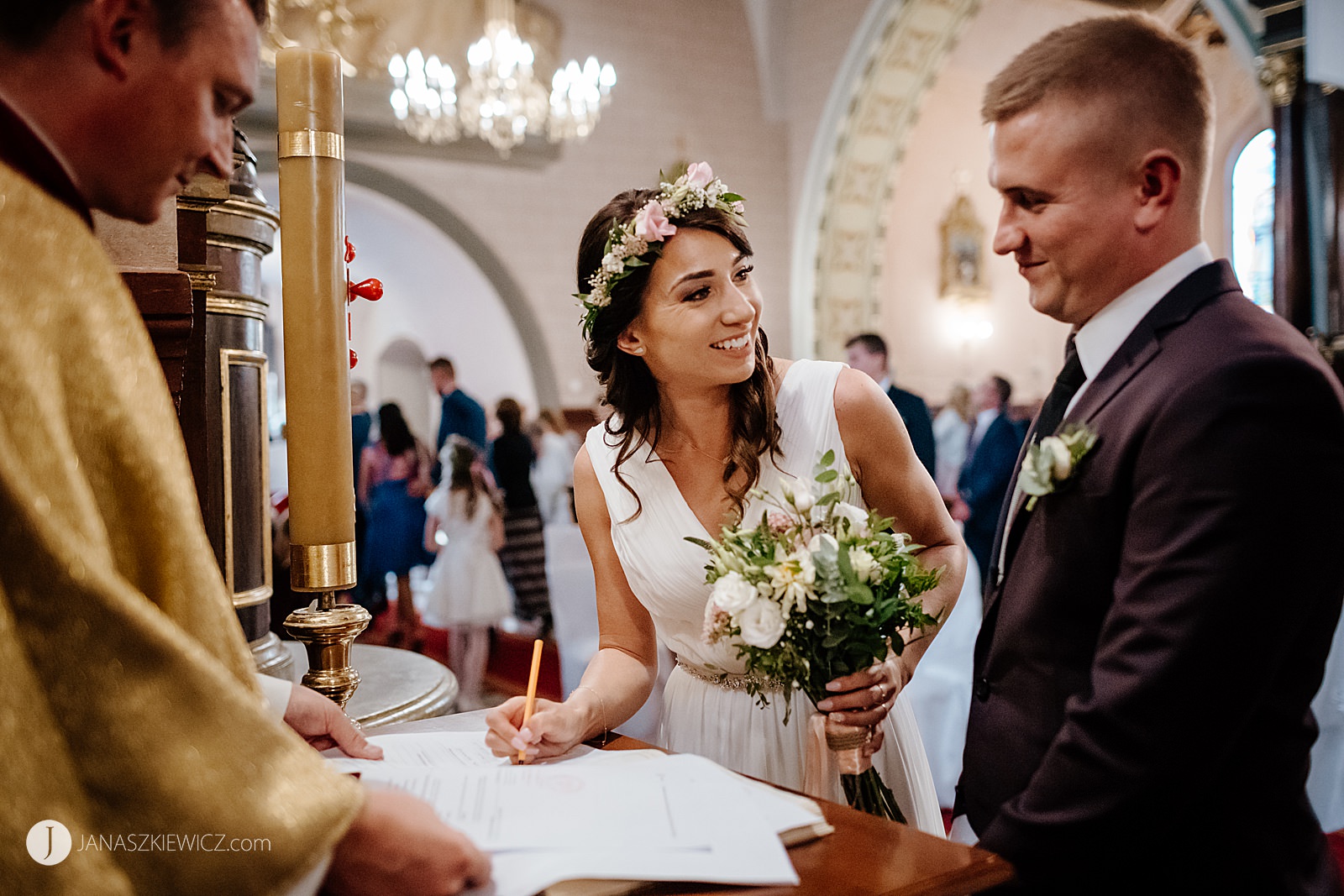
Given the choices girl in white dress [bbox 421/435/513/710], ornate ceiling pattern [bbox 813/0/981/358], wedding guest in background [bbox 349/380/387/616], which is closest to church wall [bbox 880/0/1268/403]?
ornate ceiling pattern [bbox 813/0/981/358]

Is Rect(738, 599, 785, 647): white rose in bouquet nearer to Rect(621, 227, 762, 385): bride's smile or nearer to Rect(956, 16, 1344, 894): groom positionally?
Rect(956, 16, 1344, 894): groom

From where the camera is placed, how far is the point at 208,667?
779 mm

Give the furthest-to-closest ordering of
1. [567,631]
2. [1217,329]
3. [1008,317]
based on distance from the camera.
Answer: [1008,317], [567,631], [1217,329]

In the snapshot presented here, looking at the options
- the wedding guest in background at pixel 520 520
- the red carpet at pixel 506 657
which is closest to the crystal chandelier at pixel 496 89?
the wedding guest in background at pixel 520 520

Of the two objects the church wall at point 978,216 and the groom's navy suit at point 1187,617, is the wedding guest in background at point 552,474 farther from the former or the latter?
the groom's navy suit at point 1187,617

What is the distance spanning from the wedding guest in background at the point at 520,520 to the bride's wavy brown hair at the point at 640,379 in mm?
5612

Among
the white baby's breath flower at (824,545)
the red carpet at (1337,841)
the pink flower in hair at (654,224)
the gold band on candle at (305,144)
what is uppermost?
the gold band on candle at (305,144)

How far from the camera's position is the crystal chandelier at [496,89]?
9406 mm

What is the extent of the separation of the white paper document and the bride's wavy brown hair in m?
0.91

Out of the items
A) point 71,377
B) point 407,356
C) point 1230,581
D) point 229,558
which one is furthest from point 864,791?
point 407,356

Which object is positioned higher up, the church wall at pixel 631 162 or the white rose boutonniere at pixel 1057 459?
the church wall at pixel 631 162

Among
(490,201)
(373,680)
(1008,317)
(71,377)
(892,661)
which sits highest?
(490,201)

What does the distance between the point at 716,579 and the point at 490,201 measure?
10.8 metres

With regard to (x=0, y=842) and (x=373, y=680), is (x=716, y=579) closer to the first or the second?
(x=0, y=842)
